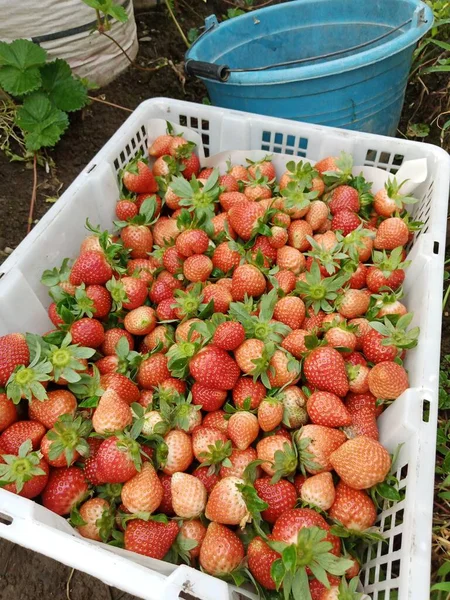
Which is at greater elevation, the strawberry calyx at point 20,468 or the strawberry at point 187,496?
the strawberry calyx at point 20,468

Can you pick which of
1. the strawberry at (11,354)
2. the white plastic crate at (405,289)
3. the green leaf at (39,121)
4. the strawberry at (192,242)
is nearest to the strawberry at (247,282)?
the strawberry at (192,242)

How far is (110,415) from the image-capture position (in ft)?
2.96

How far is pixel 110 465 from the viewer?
33.7 inches

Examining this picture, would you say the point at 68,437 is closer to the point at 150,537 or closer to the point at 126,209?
the point at 150,537

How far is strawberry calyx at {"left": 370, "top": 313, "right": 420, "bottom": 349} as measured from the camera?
3.13ft

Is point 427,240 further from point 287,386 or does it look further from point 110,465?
point 110,465

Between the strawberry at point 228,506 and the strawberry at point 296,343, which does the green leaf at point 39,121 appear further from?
the strawberry at point 228,506

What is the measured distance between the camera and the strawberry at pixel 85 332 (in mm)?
1034

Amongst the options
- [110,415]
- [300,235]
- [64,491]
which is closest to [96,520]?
[64,491]

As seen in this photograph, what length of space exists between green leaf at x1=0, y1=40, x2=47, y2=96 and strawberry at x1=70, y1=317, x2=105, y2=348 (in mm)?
945

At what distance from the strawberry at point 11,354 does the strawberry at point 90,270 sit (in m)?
0.20

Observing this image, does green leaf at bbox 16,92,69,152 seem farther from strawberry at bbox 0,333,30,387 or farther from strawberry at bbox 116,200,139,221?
strawberry at bbox 0,333,30,387

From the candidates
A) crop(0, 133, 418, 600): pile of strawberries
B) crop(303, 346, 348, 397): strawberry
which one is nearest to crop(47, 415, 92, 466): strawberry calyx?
crop(0, 133, 418, 600): pile of strawberries

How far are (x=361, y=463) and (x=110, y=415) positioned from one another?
1.41 feet
